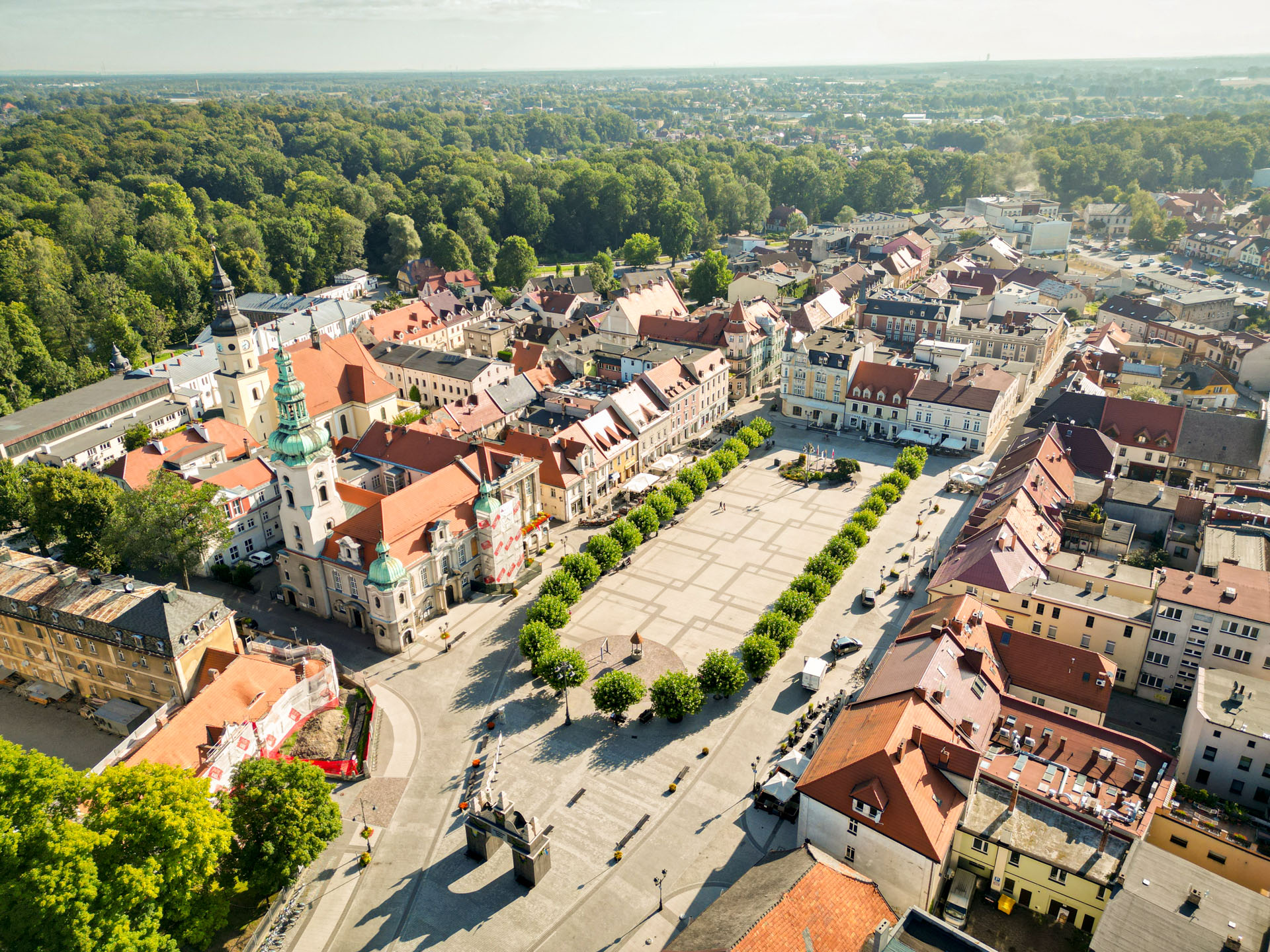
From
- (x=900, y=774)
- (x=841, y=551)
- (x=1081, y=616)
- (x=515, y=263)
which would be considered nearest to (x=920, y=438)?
(x=841, y=551)

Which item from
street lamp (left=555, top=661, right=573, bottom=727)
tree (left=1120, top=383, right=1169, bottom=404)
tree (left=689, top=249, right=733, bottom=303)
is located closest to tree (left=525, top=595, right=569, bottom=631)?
street lamp (left=555, top=661, right=573, bottom=727)

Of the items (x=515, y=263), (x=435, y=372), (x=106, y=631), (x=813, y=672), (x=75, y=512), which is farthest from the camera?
(x=515, y=263)

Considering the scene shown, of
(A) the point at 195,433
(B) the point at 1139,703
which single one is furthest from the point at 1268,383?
(A) the point at 195,433

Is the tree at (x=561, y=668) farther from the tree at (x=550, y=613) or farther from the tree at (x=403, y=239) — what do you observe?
the tree at (x=403, y=239)

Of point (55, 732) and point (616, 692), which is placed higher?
point (616, 692)

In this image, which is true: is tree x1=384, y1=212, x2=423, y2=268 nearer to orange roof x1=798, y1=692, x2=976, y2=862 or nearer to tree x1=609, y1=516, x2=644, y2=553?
tree x1=609, y1=516, x2=644, y2=553

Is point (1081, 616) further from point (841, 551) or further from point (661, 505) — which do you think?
point (661, 505)
